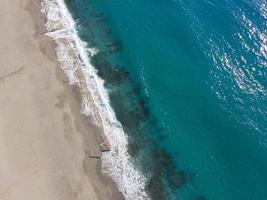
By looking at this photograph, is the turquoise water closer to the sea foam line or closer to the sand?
the sea foam line

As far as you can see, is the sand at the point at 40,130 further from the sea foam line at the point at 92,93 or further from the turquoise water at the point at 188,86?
the turquoise water at the point at 188,86

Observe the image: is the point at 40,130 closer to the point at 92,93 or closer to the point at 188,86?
the point at 92,93

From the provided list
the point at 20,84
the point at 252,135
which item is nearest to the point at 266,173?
the point at 252,135

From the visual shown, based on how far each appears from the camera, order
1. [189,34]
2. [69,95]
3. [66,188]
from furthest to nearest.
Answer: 1. [189,34]
2. [69,95]
3. [66,188]

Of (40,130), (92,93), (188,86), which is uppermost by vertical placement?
(188,86)

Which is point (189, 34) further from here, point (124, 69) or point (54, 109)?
point (54, 109)

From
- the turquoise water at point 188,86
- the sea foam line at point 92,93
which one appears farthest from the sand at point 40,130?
the turquoise water at point 188,86

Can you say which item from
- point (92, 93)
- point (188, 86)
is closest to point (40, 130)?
point (92, 93)
